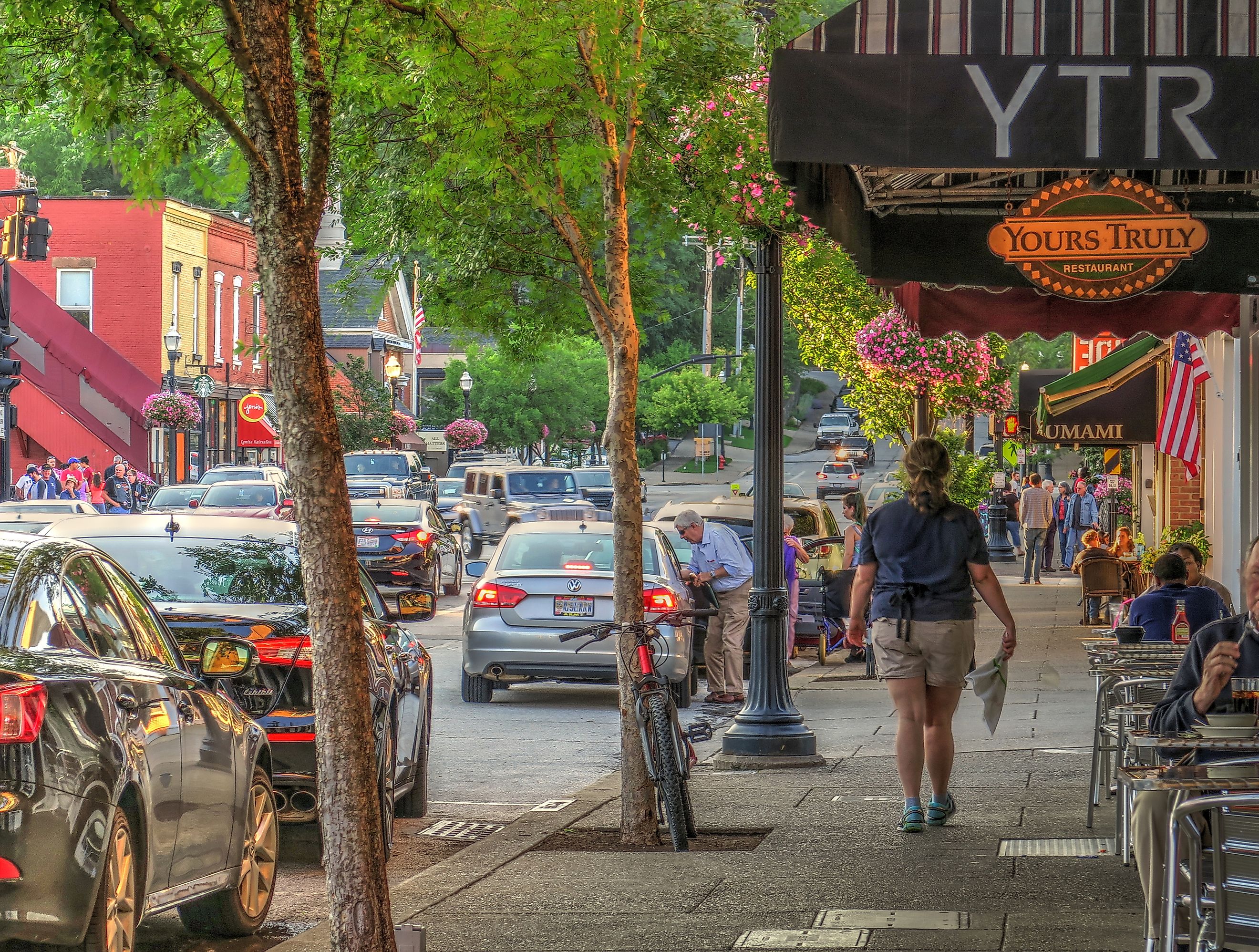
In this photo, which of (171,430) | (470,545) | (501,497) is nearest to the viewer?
(470,545)

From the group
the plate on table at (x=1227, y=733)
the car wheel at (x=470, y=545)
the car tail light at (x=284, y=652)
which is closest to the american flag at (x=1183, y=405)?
the car tail light at (x=284, y=652)

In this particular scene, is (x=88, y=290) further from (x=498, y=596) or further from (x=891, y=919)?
(x=891, y=919)

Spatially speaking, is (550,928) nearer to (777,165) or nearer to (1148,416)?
(777,165)

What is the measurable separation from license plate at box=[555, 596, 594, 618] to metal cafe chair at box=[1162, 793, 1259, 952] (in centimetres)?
1109

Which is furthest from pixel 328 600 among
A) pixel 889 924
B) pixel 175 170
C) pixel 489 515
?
pixel 489 515

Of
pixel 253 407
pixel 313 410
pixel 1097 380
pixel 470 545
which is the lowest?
pixel 470 545

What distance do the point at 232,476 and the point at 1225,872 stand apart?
34306 millimetres

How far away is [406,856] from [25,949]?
164 inches

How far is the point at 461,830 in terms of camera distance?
9.96 meters

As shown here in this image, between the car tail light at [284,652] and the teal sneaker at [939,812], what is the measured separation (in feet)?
10.5

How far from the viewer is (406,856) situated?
9.17 meters

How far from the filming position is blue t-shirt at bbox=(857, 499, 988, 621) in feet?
28.1

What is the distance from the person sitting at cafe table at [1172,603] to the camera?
10.2 m

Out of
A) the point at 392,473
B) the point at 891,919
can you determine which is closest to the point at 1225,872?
the point at 891,919
